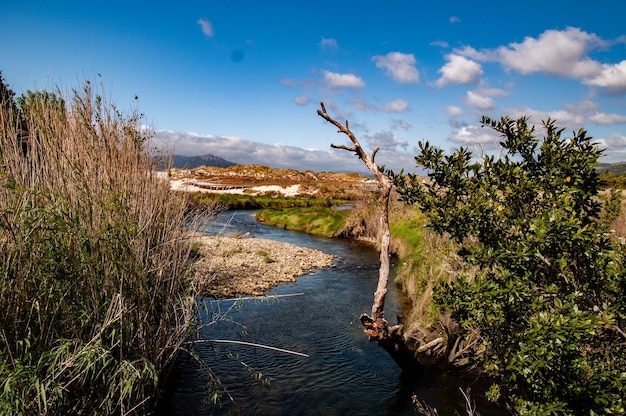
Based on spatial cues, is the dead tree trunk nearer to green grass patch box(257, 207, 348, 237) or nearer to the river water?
the river water

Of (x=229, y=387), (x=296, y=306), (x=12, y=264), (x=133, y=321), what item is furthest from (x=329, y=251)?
(x=12, y=264)

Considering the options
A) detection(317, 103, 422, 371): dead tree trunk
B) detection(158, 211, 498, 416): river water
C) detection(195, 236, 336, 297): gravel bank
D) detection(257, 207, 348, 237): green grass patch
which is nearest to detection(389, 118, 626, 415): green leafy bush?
detection(317, 103, 422, 371): dead tree trunk

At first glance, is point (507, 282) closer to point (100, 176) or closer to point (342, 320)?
point (100, 176)

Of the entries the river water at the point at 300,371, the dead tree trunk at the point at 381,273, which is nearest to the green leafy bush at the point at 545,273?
the dead tree trunk at the point at 381,273

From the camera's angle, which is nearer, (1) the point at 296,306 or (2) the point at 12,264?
(2) the point at 12,264

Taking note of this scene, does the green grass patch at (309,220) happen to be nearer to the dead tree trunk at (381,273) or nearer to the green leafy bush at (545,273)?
the dead tree trunk at (381,273)

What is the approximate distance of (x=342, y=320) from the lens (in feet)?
50.3

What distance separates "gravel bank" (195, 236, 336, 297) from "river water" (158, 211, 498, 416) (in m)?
1.62

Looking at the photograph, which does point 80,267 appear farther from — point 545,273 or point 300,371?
point 300,371

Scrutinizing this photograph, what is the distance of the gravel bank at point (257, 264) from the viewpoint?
18312mm

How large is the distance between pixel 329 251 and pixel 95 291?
2413cm

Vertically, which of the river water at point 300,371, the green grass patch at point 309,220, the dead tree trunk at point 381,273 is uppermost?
the dead tree trunk at point 381,273

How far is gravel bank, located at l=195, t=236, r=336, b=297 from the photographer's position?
18312 mm

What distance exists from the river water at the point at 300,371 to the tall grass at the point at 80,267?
1.33 m
